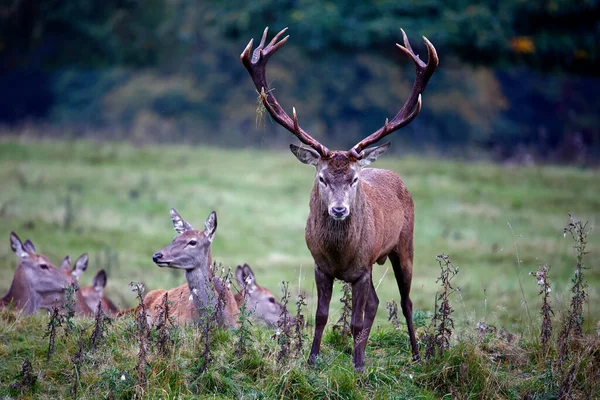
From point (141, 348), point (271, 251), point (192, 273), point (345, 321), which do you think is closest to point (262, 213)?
point (271, 251)

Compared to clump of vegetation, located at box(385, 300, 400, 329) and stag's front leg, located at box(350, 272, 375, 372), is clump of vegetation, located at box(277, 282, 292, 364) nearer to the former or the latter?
stag's front leg, located at box(350, 272, 375, 372)

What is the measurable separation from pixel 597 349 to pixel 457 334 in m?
1.18

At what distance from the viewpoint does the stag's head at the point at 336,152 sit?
702cm

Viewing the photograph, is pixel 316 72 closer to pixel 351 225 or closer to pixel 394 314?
pixel 394 314

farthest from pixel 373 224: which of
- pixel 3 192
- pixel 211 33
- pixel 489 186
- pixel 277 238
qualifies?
pixel 211 33

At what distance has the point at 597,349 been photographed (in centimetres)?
736

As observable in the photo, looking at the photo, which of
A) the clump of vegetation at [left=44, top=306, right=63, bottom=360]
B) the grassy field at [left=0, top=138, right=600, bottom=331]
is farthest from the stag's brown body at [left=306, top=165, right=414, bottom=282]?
the grassy field at [left=0, top=138, right=600, bottom=331]

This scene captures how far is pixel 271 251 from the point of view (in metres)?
15.8

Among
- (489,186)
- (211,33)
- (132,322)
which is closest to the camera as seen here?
(132,322)

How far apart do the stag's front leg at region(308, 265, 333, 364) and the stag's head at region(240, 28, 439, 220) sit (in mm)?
587

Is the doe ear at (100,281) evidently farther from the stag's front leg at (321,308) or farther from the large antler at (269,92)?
the stag's front leg at (321,308)

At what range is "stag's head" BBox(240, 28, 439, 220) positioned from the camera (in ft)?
23.0

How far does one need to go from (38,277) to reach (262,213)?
321 inches

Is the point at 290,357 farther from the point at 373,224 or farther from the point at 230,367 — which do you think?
the point at 373,224
